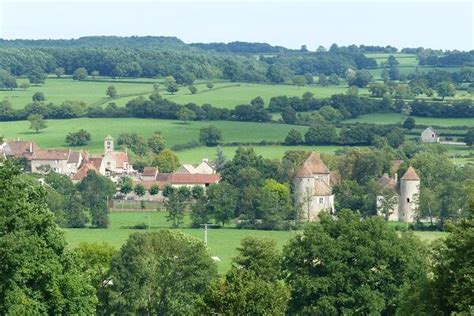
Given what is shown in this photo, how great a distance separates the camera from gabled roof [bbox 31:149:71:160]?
131 metres

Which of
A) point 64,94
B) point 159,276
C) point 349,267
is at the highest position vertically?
point 349,267

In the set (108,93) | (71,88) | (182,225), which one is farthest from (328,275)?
(71,88)

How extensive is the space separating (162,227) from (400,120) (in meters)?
68.7

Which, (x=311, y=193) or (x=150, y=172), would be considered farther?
(x=150, y=172)

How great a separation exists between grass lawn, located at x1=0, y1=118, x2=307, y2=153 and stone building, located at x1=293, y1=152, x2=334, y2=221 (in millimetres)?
34909

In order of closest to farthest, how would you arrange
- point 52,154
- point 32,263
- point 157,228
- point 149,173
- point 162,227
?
point 32,263, point 157,228, point 162,227, point 149,173, point 52,154

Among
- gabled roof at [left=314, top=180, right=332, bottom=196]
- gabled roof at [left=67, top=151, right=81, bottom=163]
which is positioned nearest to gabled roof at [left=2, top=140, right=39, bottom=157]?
gabled roof at [left=67, top=151, right=81, bottom=163]

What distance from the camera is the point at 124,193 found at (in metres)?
115

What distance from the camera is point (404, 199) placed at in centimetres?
10769

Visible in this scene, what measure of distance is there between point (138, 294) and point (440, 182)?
62.5 m

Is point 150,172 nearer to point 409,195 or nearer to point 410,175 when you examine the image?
point 410,175

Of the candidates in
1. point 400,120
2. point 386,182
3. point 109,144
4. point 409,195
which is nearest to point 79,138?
point 109,144

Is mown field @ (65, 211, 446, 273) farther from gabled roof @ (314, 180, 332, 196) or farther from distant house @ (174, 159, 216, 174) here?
distant house @ (174, 159, 216, 174)

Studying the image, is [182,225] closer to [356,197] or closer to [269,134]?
[356,197]
